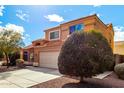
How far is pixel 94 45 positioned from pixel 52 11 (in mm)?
6485

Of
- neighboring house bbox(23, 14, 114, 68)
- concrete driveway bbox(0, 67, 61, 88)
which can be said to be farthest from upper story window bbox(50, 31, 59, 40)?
concrete driveway bbox(0, 67, 61, 88)

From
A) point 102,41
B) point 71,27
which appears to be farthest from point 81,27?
point 102,41

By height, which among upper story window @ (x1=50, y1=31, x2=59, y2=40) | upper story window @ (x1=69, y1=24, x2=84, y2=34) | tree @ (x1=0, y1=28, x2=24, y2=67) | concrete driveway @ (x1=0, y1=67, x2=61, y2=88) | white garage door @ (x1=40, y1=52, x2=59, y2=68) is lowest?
concrete driveway @ (x1=0, y1=67, x2=61, y2=88)

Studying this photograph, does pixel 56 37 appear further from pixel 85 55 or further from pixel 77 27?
pixel 85 55

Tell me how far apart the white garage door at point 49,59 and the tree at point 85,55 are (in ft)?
22.8

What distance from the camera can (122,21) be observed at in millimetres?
14570

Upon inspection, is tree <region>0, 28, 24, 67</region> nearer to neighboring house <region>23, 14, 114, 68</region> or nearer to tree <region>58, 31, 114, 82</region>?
neighboring house <region>23, 14, 114, 68</region>

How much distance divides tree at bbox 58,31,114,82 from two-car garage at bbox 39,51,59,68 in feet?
22.8

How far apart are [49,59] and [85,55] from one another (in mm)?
8853

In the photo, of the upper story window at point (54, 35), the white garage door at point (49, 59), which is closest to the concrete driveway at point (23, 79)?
the white garage door at point (49, 59)

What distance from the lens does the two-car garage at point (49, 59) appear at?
1467cm

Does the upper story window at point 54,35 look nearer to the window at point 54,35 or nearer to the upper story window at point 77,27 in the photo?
the window at point 54,35

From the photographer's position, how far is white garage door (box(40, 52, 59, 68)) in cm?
1468
